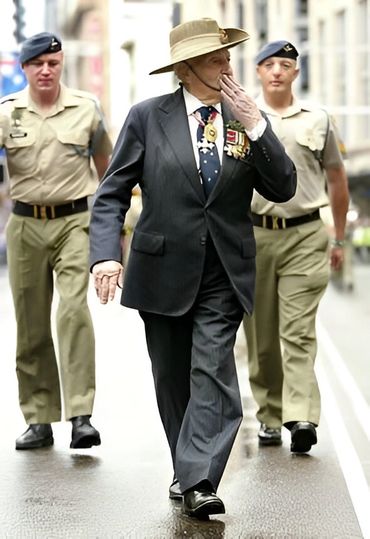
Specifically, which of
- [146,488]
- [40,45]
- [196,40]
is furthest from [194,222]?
[40,45]

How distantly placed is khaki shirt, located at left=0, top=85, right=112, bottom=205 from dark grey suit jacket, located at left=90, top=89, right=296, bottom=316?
166 centimetres

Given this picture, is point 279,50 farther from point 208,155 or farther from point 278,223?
point 208,155

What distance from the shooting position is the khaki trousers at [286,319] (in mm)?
8602

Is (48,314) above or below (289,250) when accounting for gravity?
below

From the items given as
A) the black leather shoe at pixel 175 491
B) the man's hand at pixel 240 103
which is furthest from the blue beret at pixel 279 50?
the black leather shoe at pixel 175 491

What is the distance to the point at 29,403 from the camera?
872 cm

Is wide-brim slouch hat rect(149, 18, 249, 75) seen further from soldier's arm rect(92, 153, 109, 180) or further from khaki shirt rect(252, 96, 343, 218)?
soldier's arm rect(92, 153, 109, 180)

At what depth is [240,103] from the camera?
6633 mm

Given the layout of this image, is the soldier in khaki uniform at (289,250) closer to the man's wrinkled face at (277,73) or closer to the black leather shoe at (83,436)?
the man's wrinkled face at (277,73)

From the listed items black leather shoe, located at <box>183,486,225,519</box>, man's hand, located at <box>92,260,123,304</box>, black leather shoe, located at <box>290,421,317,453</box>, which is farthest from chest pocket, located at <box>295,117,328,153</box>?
black leather shoe, located at <box>183,486,225,519</box>

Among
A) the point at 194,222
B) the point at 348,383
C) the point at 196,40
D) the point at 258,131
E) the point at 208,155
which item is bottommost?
the point at 348,383

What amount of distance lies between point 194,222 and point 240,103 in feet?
1.84

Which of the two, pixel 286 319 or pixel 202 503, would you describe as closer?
pixel 202 503

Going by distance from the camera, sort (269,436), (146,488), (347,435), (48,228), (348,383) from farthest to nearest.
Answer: (348,383), (347,435), (269,436), (48,228), (146,488)
